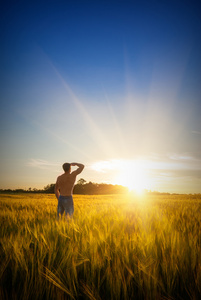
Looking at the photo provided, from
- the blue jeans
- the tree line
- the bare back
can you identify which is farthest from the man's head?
the tree line

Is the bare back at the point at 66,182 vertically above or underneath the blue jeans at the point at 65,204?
above

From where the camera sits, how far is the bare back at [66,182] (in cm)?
508

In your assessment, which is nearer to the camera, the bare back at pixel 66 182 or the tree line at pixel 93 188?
the bare back at pixel 66 182

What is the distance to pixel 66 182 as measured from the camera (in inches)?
200

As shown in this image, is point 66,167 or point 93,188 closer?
point 66,167

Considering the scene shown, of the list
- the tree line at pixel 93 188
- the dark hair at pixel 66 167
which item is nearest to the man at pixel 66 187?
the dark hair at pixel 66 167

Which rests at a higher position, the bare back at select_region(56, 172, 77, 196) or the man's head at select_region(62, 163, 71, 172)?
the man's head at select_region(62, 163, 71, 172)

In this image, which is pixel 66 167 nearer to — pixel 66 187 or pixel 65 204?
→ pixel 66 187

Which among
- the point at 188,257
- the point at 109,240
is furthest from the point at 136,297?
the point at 109,240

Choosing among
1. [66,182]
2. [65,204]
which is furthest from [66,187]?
[65,204]

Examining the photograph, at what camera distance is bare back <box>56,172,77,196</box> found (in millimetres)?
5082

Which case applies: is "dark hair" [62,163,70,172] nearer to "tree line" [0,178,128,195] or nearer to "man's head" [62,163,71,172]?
"man's head" [62,163,71,172]

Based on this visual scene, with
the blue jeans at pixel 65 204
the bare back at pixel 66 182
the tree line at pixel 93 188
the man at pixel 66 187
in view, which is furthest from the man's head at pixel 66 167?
the tree line at pixel 93 188

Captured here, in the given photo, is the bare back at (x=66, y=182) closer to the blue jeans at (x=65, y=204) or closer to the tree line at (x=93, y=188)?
the blue jeans at (x=65, y=204)
